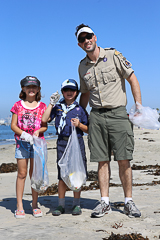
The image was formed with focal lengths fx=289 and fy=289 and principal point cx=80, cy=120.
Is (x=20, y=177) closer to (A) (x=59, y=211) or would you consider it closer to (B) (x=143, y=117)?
(A) (x=59, y=211)

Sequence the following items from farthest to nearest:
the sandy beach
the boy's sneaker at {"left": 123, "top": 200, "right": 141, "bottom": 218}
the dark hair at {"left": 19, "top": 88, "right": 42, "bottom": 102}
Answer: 1. the dark hair at {"left": 19, "top": 88, "right": 42, "bottom": 102}
2. the boy's sneaker at {"left": 123, "top": 200, "right": 141, "bottom": 218}
3. the sandy beach

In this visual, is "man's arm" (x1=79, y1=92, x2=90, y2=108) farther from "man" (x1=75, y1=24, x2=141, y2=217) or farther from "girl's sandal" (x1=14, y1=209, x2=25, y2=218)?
"girl's sandal" (x1=14, y1=209, x2=25, y2=218)

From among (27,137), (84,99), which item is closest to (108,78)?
(84,99)

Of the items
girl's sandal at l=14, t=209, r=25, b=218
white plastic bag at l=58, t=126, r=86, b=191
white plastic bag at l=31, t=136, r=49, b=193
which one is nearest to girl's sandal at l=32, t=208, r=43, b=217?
girl's sandal at l=14, t=209, r=25, b=218

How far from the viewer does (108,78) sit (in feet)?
13.5

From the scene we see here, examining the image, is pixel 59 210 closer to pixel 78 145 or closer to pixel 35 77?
pixel 78 145

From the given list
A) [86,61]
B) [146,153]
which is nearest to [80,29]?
[86,61]

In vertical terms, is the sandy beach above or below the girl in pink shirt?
below

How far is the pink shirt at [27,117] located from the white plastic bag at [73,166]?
1.88 feet

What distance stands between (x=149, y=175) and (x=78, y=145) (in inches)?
166

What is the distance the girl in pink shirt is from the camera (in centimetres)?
426

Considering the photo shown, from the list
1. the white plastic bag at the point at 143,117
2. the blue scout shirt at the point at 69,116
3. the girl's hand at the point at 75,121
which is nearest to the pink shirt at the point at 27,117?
the blue scout shirt at the point at 69,116

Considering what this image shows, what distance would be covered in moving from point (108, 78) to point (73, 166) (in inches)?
53.2

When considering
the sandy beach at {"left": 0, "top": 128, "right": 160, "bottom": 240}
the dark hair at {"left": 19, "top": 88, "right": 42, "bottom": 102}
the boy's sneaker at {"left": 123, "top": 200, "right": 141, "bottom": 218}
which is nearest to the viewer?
the sandy beach at {"left": 0, "top": 128, "right": 160, "bottom": 240}
